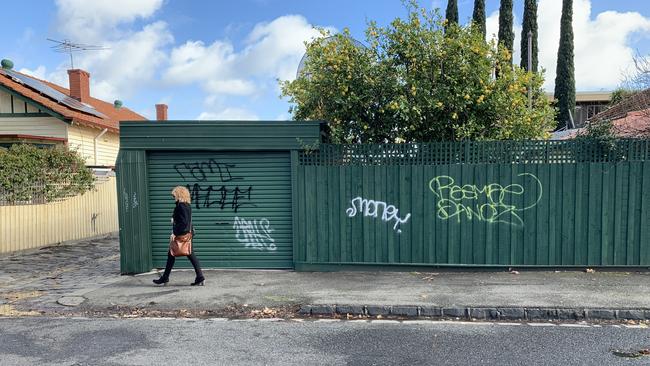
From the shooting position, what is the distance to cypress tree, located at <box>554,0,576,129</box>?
1133 inches

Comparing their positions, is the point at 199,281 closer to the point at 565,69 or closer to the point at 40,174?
the point at 40,174

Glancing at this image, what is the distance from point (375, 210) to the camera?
27.8 ft

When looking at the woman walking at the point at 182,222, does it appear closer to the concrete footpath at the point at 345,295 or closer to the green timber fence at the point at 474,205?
the concrete footpath at the point at 345,295

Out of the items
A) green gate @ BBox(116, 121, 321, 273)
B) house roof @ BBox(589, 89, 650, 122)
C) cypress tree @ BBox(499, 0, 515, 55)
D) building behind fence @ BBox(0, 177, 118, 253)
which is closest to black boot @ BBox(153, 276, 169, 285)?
green gate @ BBox(116, 121, 321, 273)

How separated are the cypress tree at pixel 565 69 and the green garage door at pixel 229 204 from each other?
2570 centimetres

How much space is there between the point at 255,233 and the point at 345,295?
8.61ft

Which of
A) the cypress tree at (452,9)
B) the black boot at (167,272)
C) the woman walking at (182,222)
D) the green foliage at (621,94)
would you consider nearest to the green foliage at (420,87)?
the woman walking at (182,222)

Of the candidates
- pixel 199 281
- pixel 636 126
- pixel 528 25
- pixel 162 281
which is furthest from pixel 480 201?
pixel 528 25

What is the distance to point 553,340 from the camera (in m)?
5.18

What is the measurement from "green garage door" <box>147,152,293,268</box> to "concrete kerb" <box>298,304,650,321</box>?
102 inches

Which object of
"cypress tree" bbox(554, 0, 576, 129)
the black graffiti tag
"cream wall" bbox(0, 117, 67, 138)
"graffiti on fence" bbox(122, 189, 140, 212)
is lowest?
"graffiti on fence" bbox(122, 189, 140, 212)

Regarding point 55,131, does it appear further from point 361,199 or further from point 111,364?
point 111,364

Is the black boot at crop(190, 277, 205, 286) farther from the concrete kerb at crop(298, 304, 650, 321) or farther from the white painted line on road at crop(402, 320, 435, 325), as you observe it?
the white painted line on road at crop(402, 320, 435, 325)

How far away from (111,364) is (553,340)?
15.5 ft
